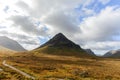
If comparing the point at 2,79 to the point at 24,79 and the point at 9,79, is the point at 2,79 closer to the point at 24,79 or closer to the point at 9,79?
the point at 9,79

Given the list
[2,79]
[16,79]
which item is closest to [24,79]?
[16,79]

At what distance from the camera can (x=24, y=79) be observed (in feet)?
172

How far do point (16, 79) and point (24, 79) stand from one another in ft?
11.7

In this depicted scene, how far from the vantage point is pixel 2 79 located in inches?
2192

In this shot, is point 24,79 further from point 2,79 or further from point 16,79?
point 2,79

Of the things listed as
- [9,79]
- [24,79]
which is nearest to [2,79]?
[9,79]

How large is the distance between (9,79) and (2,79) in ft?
6.89

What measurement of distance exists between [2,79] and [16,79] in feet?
12.4

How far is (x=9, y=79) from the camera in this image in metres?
55.0

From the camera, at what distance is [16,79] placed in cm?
5506

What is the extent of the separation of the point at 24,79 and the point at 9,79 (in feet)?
16.0

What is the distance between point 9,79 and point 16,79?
1763 mm
